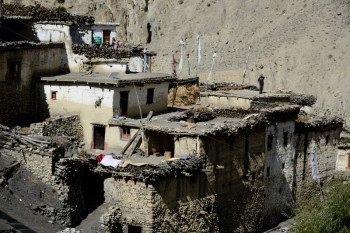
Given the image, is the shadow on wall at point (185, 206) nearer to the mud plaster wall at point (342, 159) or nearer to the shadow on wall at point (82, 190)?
the shadow on wall at point (82, 190)

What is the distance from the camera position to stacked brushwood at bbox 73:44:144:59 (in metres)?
40.9

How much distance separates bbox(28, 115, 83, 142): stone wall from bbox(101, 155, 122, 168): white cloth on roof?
13.5 feet

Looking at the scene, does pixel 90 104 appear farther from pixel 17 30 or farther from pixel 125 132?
pixel 17 30

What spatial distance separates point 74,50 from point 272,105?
11.9 m

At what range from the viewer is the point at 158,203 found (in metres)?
30.6

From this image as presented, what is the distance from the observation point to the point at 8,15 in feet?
137

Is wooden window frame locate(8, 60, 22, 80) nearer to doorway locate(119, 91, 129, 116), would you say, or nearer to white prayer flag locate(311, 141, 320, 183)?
doorway locate(119, 91, 129, 116)

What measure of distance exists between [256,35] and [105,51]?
54606mm

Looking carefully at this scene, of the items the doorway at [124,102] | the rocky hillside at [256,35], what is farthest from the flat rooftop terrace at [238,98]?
the rocky hillside at [256,35]

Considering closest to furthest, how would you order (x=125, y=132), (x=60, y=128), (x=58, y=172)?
1. (x=58, y=172)
2. (x=125, y=132)
3. (x=60, y=128)

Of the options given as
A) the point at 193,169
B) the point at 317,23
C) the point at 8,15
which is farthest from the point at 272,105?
the point at 317,23

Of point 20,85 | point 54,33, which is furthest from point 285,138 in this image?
point 20,85

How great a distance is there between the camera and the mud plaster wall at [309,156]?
1694 inches

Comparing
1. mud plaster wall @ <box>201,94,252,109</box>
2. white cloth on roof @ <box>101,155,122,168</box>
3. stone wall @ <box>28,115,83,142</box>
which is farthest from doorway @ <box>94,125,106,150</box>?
mud plaster wall @ <box>201,94,252,109</box>
